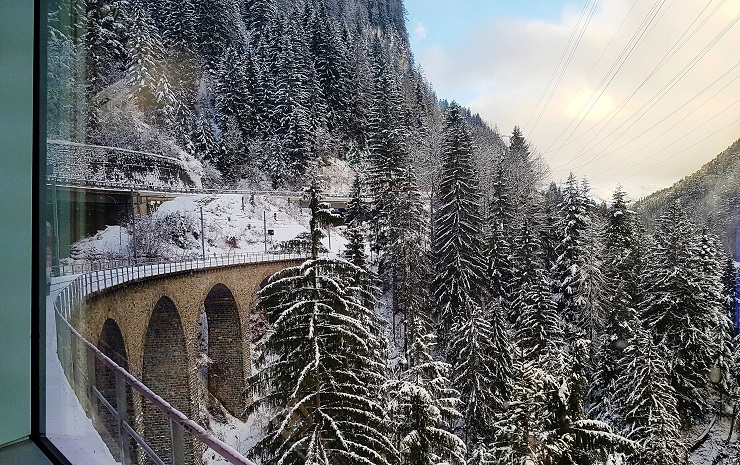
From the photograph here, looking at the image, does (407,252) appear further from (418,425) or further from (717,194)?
(717,194)

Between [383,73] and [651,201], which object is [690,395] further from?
[383,73]

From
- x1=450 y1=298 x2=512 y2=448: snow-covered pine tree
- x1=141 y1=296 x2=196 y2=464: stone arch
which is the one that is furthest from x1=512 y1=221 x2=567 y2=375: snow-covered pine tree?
x1=141 y1=296 x2=196 y2=464: stone arch

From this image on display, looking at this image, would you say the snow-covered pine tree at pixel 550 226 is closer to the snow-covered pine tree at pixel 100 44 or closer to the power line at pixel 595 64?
the power line at pixel 595 64

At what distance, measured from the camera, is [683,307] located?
2.64m

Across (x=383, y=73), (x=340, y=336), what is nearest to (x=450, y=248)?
(x=383, y=73)

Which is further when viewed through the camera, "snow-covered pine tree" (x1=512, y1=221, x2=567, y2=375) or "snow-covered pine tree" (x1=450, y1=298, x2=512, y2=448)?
"snow-covered pine tree" (x1=450, y1=298, x2=512, y2=448)

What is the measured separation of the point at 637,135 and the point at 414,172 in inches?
193

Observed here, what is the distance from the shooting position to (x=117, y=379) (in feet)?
3.89

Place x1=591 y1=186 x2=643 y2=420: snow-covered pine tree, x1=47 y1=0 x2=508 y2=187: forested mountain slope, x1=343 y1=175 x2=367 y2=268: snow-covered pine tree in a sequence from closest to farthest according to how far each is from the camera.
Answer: x1=47 y1=0 x2=508 y2=187: forested mountain slope, x1=591 y1=186 x2=643 y2=420: snow-covered pine tree, x1=343 y1=175 x2=367 y2=268: snow-covered pine tree

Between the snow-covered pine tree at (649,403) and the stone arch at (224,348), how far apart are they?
10.9ft

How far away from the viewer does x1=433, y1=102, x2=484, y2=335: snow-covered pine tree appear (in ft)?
21.0

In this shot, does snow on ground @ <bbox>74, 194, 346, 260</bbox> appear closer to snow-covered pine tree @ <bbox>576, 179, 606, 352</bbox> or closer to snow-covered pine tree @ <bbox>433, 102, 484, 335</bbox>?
snow-covered pine tree @ <bbox>433, 102, 484, 335</bbox>

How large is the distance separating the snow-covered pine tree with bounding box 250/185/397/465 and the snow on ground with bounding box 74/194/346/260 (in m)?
1.70

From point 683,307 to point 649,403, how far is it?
1.73m
